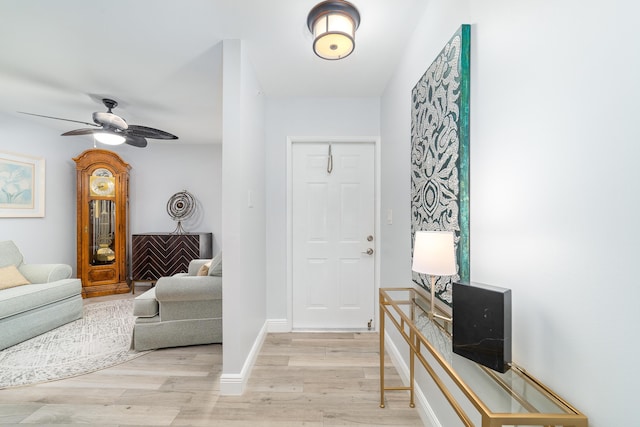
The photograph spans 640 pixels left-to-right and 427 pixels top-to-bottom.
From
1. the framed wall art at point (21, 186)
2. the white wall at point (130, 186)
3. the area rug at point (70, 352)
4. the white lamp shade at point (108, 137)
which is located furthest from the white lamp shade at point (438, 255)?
the framed wall art at point (21, 186)

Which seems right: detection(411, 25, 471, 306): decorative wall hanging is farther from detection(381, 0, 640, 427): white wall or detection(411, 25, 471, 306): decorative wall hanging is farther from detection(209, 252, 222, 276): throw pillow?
detection(209, 252, 222, 276): throw pillow

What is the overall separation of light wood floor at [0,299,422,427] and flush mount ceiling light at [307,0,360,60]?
2.24 m

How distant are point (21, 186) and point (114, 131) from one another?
203cm

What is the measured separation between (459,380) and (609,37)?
0.93 metres

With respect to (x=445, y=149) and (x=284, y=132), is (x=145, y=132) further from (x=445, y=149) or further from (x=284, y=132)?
(x=445, y=149)

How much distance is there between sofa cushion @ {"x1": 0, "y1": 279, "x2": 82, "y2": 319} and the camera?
2531mm

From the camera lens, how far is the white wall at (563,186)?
1.93ft

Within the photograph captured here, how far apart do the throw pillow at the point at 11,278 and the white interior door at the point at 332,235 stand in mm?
3016

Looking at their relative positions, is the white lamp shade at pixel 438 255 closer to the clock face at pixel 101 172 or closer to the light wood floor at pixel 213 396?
the light wood floor at pixel 213 396

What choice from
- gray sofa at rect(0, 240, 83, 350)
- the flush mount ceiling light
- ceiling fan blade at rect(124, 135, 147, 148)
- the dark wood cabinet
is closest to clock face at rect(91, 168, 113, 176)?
the dark wood cabinet

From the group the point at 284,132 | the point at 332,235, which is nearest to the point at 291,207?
the point at 332,235

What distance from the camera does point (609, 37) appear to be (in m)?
0.61

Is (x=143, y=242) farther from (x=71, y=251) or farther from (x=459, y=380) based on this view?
(x=459, y=380)

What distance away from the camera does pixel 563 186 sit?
0.73 metres
